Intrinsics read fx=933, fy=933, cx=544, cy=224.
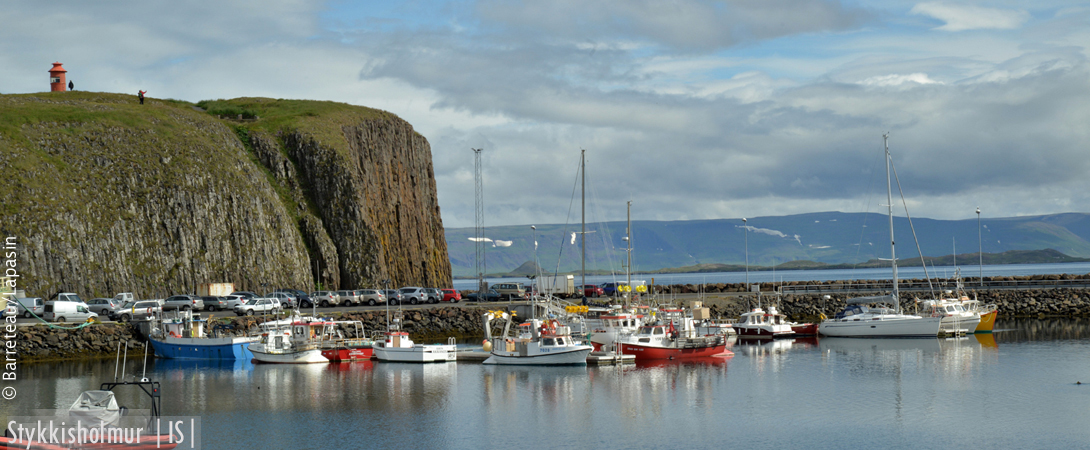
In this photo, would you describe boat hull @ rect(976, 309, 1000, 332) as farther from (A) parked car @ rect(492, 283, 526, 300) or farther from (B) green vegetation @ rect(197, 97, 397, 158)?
(B) green vegetation @ rect(197, 97, 397, 158)

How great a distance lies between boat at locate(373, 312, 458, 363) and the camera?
5644 cm

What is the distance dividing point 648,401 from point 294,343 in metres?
26.9

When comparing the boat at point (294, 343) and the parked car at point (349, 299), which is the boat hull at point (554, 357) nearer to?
the boat at point (294, 343)

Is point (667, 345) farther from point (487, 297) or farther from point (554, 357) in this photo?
point (487, 297)

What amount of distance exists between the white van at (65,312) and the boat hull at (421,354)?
866 inches

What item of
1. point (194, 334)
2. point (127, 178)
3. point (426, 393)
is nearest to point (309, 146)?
point (127, 178)

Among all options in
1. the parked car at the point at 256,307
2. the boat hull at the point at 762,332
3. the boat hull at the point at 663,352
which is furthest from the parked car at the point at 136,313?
the boat hull at the point at 762,332

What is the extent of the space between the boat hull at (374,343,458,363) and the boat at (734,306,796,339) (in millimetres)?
25633

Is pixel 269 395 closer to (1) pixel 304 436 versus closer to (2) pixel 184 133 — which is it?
(1) pixel 304 436

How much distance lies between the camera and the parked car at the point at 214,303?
74.6m

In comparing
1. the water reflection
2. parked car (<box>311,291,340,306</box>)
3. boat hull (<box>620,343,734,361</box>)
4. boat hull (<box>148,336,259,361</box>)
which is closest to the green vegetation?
parked car (<box>311,291,340,306</box>)

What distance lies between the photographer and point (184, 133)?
97.7 metres

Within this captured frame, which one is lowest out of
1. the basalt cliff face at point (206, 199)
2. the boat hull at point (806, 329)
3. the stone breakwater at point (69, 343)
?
the boat hull at point (806, 329)

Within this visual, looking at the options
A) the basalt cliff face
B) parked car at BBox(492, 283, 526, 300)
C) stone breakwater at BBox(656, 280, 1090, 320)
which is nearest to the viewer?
the basalt cliff face
